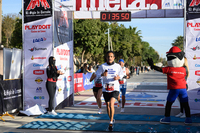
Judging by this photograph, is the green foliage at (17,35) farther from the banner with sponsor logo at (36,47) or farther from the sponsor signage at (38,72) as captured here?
the sponsor signage at (38,72)

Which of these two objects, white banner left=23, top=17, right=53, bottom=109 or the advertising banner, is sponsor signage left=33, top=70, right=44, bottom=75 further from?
the advertising banner

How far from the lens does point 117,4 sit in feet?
31.3

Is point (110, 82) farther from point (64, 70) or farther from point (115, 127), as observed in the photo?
point (64, 70)

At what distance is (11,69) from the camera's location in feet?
30.7

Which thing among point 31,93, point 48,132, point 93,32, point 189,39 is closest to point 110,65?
point 48,132

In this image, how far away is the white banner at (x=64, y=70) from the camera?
9789 millimetres

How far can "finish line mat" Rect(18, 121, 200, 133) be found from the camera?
21.3ft

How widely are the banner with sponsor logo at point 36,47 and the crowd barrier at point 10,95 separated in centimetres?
22

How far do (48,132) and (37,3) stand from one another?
5053 mm

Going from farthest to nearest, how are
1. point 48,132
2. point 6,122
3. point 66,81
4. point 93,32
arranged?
point 93,32 → point 66,81 → point 6,122 → point 48,132

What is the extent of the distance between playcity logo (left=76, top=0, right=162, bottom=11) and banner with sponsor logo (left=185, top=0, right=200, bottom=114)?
3.85 ft

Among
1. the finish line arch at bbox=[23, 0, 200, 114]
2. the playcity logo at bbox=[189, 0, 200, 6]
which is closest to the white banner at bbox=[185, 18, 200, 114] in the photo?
the playcity logo at bbox=[189, 0, 200, 6]

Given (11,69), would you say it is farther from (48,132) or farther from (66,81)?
(48,132)

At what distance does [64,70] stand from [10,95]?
232 centimetres
